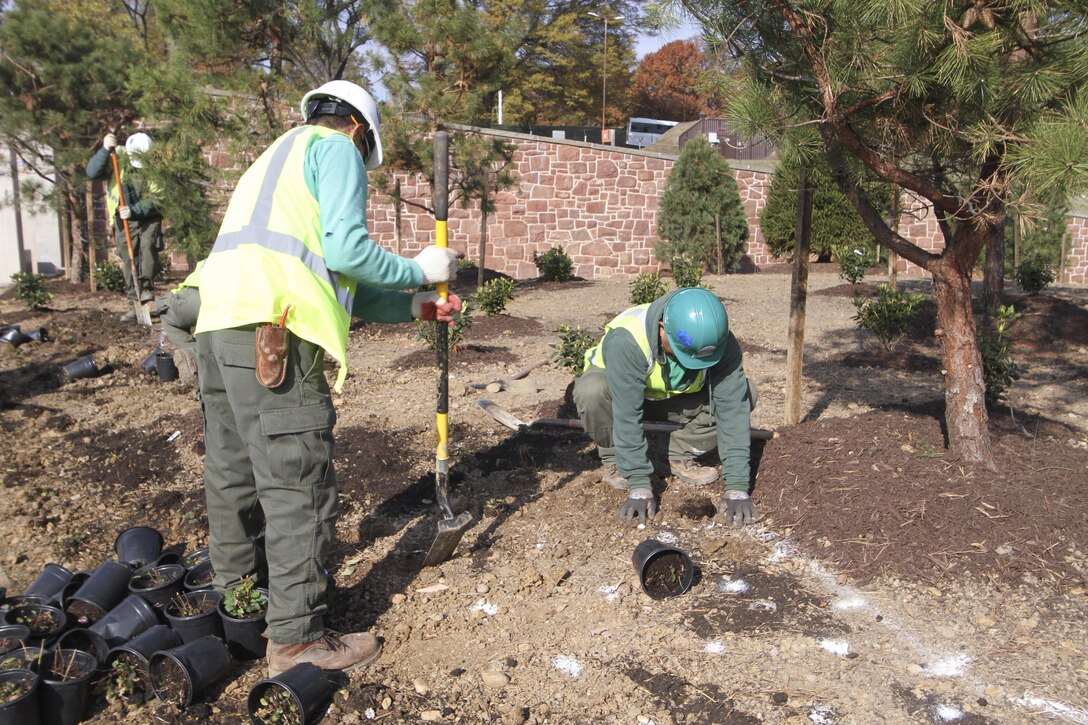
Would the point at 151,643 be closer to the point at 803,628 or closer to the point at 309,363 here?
the point at 309,363

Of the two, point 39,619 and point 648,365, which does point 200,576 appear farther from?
point 648,365

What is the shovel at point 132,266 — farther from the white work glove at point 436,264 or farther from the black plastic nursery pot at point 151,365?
the white work glove at point 436,264

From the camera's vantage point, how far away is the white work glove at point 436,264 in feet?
9.94

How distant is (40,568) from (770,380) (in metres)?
4.93

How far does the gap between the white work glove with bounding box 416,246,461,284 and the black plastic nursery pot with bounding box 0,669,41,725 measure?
168 centimetres

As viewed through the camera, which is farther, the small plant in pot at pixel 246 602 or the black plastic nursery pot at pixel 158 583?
the black plastic nursery pot at pixel 158 583

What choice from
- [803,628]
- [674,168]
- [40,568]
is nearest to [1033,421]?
[803,628]

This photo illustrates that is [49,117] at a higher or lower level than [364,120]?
Answer: higher

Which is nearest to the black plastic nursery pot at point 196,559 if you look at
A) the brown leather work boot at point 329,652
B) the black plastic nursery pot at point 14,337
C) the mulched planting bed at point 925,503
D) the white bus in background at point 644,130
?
the brown leather work boot at point 329,652

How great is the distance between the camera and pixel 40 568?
145 inches

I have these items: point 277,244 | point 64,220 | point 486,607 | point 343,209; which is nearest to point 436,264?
point 343,209

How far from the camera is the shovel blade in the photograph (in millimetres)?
3496

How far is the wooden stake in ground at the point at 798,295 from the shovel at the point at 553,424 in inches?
9.1

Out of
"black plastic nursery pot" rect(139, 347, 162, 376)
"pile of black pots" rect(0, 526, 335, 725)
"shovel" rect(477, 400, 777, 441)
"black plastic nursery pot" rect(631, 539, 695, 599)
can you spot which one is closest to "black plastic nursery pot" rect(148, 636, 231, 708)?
"pile of black pots" rect(0, 526, 335, 725)
